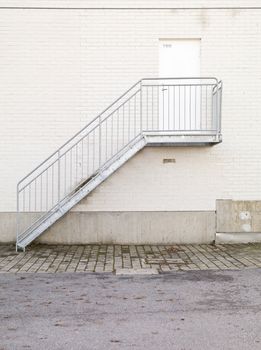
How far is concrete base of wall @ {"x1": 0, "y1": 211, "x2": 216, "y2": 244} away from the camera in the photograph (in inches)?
475

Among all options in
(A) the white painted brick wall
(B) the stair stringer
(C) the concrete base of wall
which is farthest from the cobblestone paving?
(A) the white painted brick wall

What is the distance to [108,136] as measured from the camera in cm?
1202

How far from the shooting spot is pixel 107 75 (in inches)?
474

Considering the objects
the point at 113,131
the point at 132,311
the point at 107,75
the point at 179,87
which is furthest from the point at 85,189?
the point at 132,311

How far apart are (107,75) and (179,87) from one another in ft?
5.57

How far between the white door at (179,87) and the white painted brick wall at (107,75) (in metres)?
0.21

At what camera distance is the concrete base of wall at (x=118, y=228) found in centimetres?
1207

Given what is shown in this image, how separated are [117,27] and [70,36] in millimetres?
1112

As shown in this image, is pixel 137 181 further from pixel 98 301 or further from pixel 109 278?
pixel 98 301

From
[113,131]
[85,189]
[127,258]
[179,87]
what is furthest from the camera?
[113,131]

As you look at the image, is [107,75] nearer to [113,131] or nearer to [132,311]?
[113,131]

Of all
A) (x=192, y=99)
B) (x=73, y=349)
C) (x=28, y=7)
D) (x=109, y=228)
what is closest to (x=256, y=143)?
(x=192, y=99)

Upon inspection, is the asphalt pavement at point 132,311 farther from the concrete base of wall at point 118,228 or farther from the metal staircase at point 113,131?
the metal staircase at point 113,131

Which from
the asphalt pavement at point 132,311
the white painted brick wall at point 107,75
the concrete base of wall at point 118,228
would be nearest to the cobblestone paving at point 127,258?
the concrete base of wall at point 118,228
